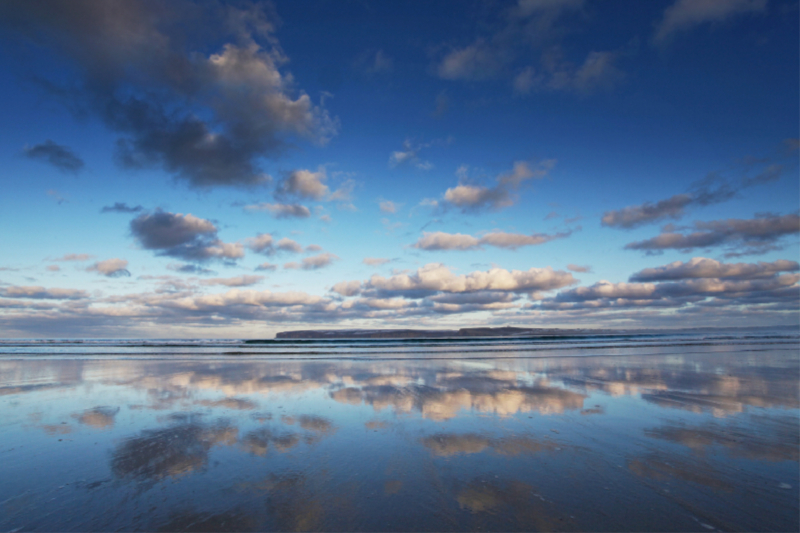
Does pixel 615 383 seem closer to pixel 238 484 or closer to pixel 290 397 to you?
pixel 290 397

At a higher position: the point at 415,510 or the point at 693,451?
the point at 415,510

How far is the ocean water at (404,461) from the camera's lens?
3473 millimetres

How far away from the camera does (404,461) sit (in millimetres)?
4930

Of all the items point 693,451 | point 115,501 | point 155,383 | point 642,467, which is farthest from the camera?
point 155,383

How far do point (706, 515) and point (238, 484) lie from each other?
4998mm

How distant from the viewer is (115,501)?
12.7ft

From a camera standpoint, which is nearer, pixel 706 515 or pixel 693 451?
pixel 706 515

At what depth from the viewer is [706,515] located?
3.42 m

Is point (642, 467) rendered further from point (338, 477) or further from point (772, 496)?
point (338, 477)

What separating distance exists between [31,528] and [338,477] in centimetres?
294

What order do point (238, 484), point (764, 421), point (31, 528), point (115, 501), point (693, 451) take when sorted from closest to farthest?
point (31, 528), point (115, 501), point (238, 484), point (693, 451), point (764, 421)

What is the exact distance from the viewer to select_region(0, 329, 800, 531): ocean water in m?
3.47

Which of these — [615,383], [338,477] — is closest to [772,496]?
[338,477]

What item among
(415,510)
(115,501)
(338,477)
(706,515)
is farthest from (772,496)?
(115,501)
